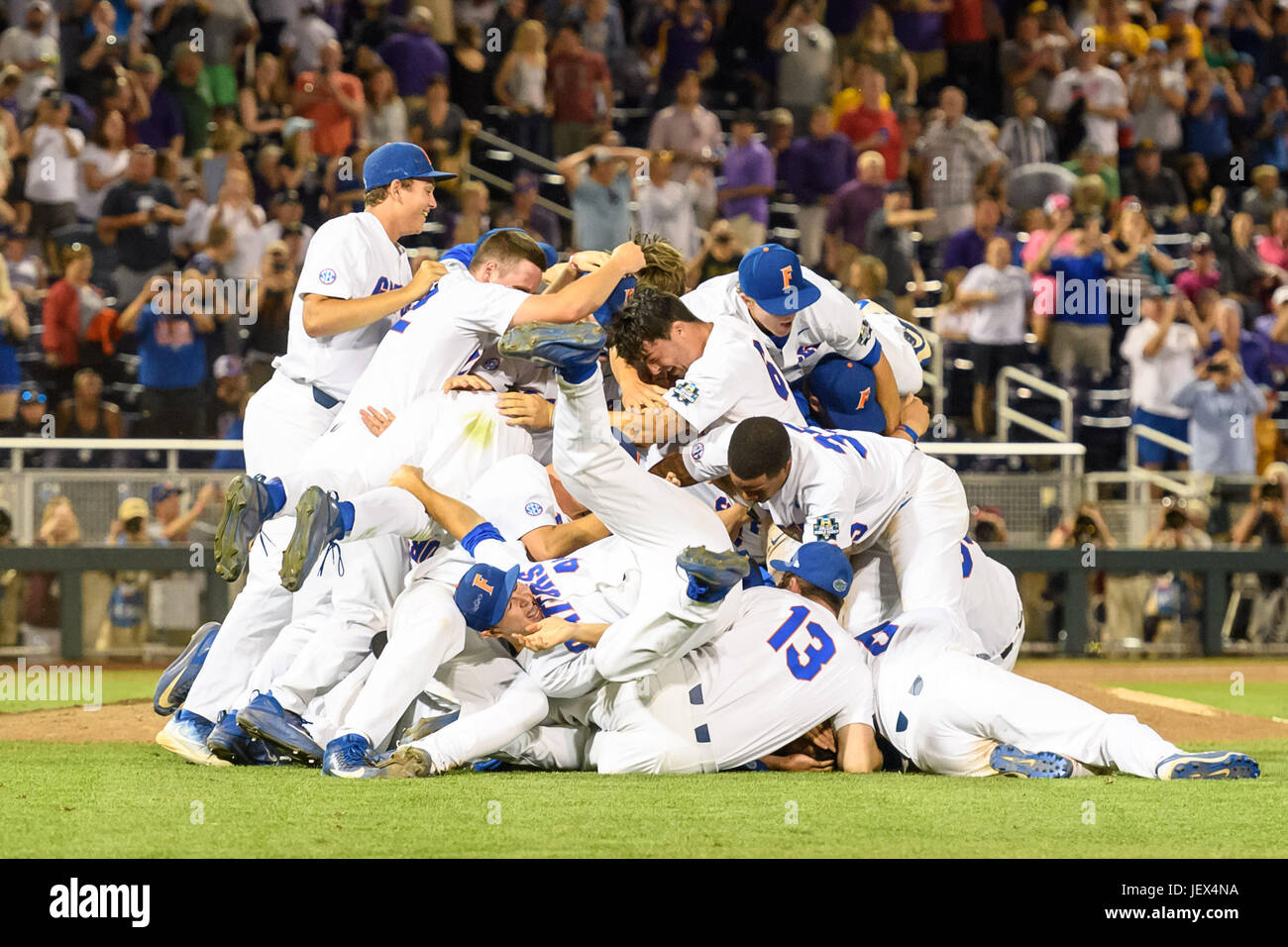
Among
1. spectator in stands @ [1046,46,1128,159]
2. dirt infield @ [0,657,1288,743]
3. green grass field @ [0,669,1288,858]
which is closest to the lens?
green grass field @ [0,669,1288,858]

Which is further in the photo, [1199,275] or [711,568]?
[1199,275]

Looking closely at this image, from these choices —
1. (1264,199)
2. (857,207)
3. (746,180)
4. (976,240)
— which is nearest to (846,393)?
(976,240)

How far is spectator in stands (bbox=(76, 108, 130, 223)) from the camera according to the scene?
1241cm

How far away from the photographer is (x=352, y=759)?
18.5 feet

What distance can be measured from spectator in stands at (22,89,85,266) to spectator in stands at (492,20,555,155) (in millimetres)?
3629

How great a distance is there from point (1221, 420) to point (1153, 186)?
334 cm

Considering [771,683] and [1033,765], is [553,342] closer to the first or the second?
[771,683]

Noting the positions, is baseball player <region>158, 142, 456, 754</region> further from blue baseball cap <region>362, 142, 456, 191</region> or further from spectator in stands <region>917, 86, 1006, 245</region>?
spectator in stands <region>917, 86, 1006, 245</region>

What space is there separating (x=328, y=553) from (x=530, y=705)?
1.18 m

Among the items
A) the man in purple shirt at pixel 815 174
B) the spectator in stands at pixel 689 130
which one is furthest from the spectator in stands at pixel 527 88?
the man in purple shirt at pixel 815 174

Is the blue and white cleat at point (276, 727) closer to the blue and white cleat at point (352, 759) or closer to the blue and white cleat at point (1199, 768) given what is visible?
the blue and white cleat at point (352, 759)

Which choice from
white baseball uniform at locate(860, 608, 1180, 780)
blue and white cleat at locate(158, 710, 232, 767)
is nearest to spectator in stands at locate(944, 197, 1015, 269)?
white baseball uniform at locate(860, 608, 1180, 780)

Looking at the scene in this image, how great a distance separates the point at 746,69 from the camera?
15570 millimetres

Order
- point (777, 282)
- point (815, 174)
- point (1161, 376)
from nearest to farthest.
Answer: point (777, 282) < point (1161, 376) < point (815, 174)
